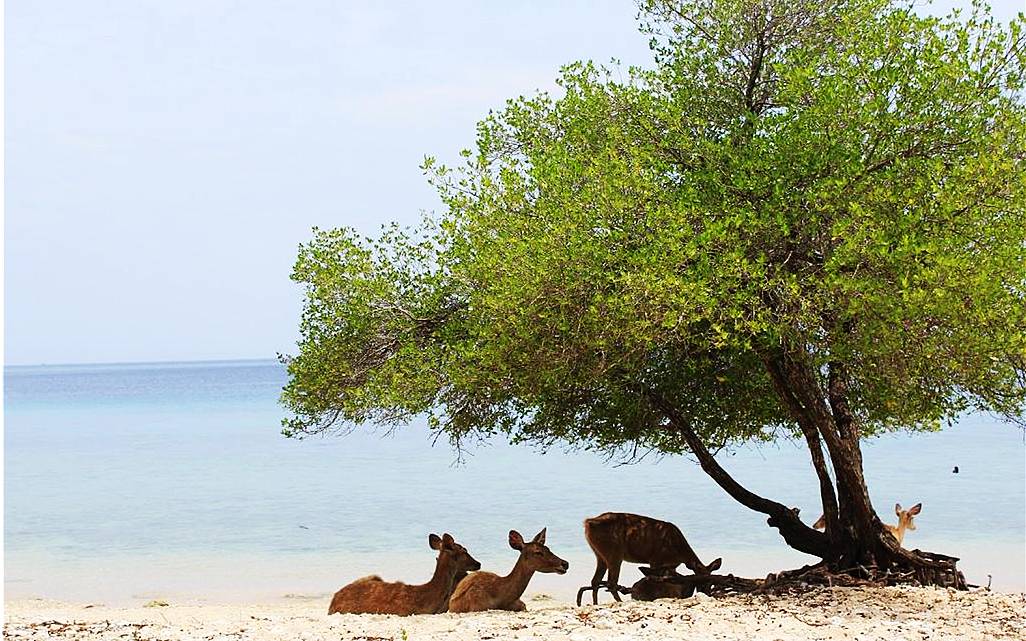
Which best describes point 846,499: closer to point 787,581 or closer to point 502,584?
point 787,581

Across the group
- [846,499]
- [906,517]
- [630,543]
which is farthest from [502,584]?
[906,517]

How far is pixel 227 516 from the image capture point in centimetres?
2541

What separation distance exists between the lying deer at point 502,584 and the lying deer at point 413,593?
124 mm

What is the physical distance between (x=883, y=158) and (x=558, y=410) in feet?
13.2

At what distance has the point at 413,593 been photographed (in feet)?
35.1

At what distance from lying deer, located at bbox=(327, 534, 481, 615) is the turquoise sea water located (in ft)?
4.25

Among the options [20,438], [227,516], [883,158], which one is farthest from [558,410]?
[20,438]

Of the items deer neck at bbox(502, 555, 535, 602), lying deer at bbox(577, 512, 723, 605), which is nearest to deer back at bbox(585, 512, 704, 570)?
lying deer at bbox(577, 512, 723, 605)

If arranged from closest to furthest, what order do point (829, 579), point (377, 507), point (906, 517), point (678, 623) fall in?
point (678, 623) < point (829, 579) < point (906, 517) < point (377, 507)

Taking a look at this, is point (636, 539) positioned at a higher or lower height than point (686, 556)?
higher

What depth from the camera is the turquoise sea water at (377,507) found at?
18375mm

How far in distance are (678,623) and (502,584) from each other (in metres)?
1.89

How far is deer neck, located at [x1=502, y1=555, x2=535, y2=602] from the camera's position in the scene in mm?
10719

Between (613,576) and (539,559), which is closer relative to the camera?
(539,559)
